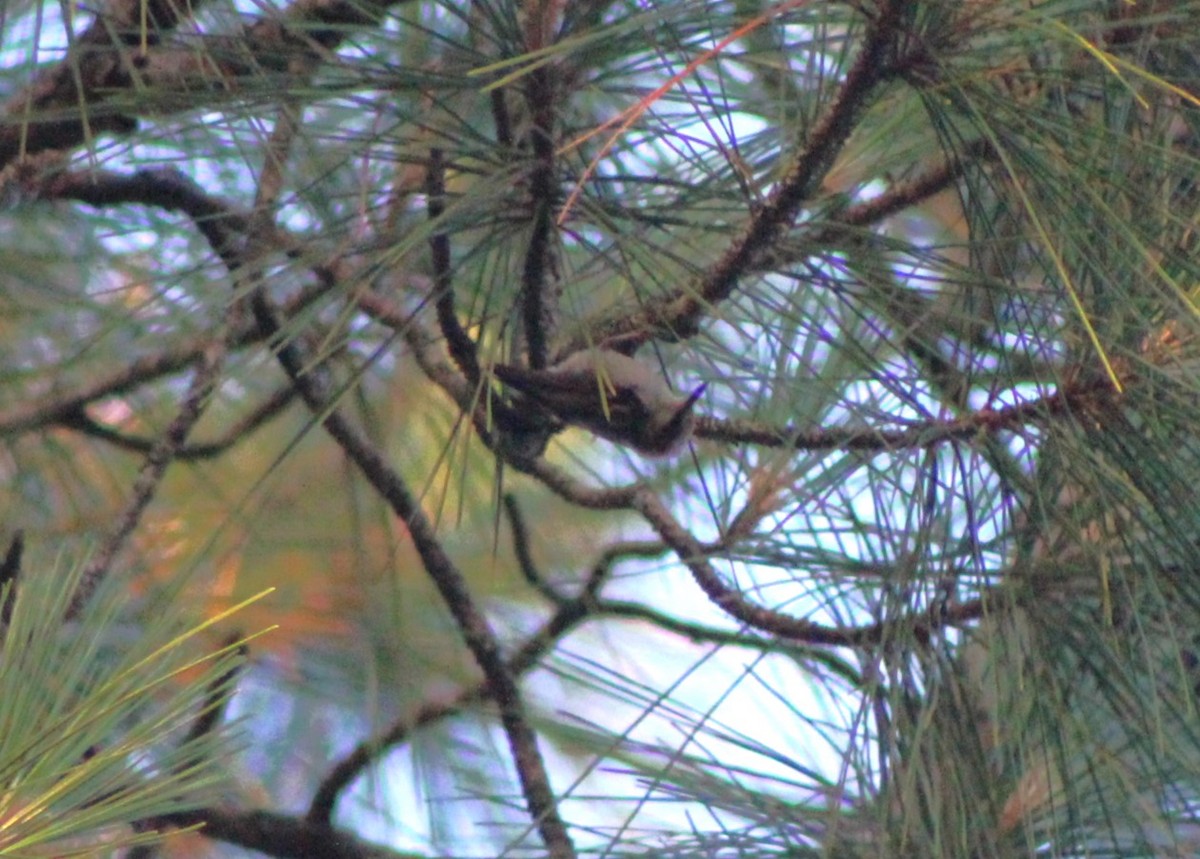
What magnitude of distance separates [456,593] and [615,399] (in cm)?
33

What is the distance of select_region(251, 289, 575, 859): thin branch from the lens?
0.76m

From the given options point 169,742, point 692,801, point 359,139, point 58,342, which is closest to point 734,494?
point 692,801

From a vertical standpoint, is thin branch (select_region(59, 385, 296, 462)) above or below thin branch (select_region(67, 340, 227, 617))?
above

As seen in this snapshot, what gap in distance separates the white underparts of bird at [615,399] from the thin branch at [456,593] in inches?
7.4

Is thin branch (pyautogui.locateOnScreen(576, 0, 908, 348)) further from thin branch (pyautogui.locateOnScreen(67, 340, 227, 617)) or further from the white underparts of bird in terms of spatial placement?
thin branch (pyautogui.locateOnScreen(67, 340, 227, 617))

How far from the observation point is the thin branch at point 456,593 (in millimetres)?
764

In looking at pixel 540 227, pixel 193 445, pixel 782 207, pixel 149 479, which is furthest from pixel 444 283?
pixel 193 445

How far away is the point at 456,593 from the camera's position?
2.85ft

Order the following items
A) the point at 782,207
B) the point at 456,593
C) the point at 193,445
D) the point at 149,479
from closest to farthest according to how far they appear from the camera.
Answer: the point at 782,207 → the point at 149,479 → the point at 456,593 → the point at 193,445

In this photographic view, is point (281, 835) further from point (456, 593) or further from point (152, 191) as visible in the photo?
point (152, 191)

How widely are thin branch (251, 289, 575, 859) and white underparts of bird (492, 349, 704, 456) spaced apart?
187mm

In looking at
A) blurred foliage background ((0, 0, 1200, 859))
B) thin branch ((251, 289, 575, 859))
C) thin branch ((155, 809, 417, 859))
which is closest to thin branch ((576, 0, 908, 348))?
blurred foliage background ((0, 0, 1200, 859))

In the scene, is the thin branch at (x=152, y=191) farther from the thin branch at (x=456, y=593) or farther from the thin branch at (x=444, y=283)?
the thin branch at (x=444, y=283)

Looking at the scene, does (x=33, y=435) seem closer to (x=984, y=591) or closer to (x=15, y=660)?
(x=15, y=660)
